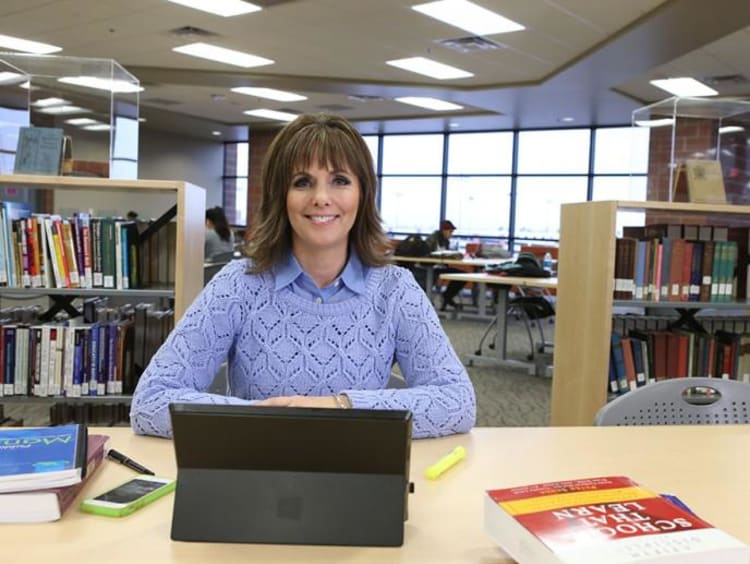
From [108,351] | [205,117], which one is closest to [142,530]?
[108,351]

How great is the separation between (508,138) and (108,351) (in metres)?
9.55

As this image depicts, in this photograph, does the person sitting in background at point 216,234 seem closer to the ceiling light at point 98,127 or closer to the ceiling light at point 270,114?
the ceiling light at point 98,127

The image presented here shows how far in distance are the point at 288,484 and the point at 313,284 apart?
2.57 ft

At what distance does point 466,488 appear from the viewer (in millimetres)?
1190

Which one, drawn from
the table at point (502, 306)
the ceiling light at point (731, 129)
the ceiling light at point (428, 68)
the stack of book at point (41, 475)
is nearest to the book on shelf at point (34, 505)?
the stack of book at point (41, 475)

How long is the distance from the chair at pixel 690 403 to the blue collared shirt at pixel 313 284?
2.30ft

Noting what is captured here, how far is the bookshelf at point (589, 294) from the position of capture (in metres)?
3.11

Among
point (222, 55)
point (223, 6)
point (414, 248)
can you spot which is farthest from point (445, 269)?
point (223, 6)

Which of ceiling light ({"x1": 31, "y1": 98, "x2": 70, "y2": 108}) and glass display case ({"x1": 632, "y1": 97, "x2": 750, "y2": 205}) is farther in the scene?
glass display case ({"x1": 632, "y1": 97, "x2": 750, "y2": 205})

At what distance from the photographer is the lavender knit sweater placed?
1.56m

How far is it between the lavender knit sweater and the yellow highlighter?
0.16 metres

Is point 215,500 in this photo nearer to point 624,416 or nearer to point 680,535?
point 680,535

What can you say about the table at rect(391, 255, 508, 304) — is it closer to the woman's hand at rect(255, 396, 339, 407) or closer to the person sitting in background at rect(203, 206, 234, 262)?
the person sitting in background at rect(203, 206, 234, 262)

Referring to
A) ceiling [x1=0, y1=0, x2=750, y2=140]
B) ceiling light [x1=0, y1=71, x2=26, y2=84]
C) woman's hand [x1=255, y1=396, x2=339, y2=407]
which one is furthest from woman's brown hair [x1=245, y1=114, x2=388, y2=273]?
ceiling [x1=0, y1=0, x2=750, y2=140]
